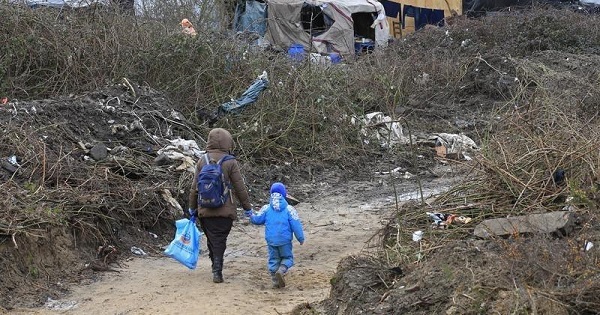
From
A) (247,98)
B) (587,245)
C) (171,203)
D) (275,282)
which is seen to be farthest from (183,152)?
(587,245)

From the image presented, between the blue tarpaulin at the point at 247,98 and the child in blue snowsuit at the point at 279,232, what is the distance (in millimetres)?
5162

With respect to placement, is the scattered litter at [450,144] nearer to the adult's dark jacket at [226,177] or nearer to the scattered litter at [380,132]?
the scattered litter at [380,132]

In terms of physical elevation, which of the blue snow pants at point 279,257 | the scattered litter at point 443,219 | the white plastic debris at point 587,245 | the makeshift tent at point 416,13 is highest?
the white plastic debris at point 587,245

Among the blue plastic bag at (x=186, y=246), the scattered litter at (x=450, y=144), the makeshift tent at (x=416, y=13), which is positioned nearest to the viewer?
the blue plastic bag at (x=186, y=246)

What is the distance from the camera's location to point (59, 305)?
6840 millimetres

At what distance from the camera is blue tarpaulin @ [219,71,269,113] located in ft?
40.4

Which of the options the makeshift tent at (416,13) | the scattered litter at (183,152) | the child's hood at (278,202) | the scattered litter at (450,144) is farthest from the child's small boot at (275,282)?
the makeshift tent at (416,13)

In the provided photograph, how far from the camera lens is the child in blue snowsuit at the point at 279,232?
717 cm

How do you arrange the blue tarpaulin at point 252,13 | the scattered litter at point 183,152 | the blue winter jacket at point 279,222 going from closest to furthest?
the blue winter jacket at point 279,222 → the scattered litter at point 183,152 → the blue tarpaulin at point 252,13

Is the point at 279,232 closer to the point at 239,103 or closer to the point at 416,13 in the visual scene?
the point at 239,103

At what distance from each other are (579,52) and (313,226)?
39.6ft

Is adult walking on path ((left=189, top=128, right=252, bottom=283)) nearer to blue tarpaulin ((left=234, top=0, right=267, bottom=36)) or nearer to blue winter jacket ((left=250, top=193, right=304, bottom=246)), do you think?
blue winter jacket ((left=250, top=193, right=304, bottom=246))

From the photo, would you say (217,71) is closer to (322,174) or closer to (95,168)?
(322,174)

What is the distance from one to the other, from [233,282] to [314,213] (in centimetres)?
299
